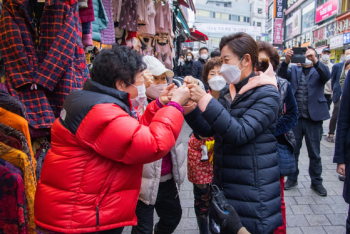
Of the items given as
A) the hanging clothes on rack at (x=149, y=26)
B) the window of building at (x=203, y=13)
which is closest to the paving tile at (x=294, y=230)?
the hanging clothes on rack at (x=149, y=26)

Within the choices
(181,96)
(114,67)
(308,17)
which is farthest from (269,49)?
(308,17)

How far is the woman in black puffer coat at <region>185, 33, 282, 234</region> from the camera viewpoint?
1.54m

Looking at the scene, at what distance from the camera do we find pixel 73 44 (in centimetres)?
223

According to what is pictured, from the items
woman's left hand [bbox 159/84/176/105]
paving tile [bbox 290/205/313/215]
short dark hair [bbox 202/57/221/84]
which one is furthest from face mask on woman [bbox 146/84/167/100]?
paving tile [bbox 290/205/313/215]

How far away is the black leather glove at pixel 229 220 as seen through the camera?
1.54 m

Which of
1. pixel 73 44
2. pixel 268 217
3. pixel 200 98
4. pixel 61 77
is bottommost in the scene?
pixel 268 217

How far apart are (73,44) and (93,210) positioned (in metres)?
1.49

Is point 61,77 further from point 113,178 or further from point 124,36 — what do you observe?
point 124,36

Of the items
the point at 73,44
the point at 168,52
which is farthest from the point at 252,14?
the point at 73,44

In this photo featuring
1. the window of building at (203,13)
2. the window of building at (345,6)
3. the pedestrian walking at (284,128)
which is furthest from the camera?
the window of building at (203,13)

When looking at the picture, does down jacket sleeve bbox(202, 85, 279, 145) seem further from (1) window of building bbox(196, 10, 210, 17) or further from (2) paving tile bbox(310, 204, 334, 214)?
(1) window of building bbox(196, 10, 210, 17)

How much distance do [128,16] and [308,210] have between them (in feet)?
12.5

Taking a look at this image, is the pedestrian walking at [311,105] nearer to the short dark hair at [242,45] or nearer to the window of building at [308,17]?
the short dark hair at [242,45]

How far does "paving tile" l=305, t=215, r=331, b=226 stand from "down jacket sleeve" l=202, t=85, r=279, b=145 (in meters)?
2.18
